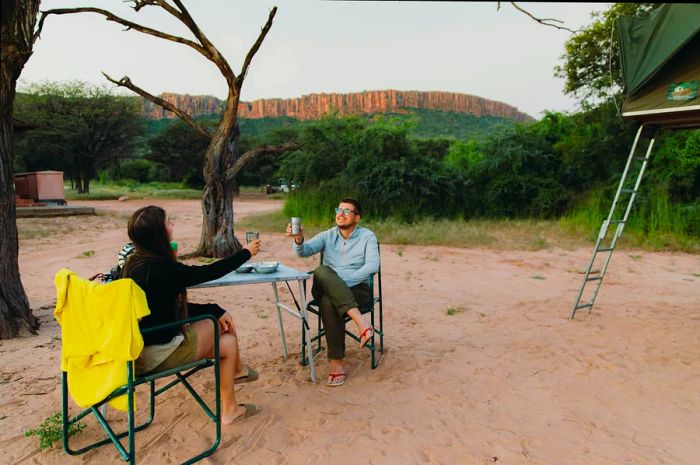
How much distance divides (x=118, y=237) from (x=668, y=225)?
12392 millimetres

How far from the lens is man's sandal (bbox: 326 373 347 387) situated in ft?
12.0

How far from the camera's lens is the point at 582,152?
14.3 meters

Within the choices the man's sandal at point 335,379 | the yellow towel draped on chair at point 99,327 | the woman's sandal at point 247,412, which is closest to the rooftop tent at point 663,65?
the man's sandal at point 335,379

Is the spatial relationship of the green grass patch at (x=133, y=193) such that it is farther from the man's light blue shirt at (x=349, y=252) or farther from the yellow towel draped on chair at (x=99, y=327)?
the yellow towel draped on chair at (x=99, y=327)

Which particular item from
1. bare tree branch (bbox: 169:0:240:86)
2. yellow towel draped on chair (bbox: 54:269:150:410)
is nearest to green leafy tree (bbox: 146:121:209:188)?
bare tree branch (bbox: 169:0:240:86)

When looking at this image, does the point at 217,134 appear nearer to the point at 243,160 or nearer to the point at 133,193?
the point at 243,160

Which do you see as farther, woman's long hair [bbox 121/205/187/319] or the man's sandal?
the man's sandal

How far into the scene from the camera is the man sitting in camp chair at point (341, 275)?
142 inches

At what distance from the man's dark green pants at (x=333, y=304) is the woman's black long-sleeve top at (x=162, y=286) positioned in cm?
114

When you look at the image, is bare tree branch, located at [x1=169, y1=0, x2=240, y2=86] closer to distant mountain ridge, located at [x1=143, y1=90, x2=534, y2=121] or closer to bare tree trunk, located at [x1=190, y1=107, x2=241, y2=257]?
bare tree trunk, located at [x1=190, y1=107, x2=241, y2=257]

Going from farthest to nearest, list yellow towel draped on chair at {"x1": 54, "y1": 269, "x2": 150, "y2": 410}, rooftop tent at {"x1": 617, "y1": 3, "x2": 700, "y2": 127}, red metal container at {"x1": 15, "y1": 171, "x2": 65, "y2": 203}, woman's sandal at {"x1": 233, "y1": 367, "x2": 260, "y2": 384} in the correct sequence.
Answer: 1. red metal container at {"x1": 15, "y1": 171, "x2": 65, "y2": 203}
2. rooftop tent at {"x1": 617, "y1": 3, "x2": 700, "y2": 127}
3. woman's sandal at {"x1": 233, "y1": 367, "x2": 260, "y2": 384}
4. yellow towel draped on chair at {"x1": 54, "y1": 269, "x2": 150, "y2": 410}

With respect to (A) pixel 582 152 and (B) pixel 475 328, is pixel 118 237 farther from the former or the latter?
(A) pixel 582 152

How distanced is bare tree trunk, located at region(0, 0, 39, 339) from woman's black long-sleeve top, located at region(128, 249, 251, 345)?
103 inches

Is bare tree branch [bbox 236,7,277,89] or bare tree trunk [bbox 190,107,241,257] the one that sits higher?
bare tree branch [bbox 236,7,277,89]
